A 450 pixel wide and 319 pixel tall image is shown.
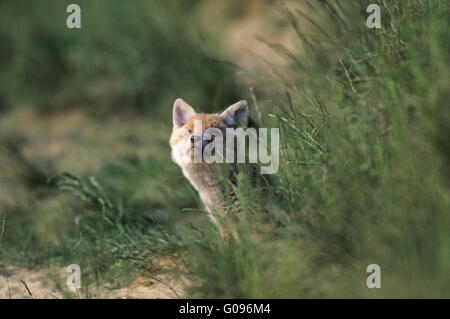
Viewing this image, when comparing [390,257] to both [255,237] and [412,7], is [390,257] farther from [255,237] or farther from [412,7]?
[412,7]

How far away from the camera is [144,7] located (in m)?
7.08

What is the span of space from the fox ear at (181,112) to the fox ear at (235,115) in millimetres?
220

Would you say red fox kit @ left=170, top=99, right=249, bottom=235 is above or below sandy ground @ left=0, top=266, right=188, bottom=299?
above

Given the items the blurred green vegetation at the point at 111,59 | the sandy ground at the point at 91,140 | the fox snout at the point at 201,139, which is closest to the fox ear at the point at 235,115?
the fox snout at the point at 201,139

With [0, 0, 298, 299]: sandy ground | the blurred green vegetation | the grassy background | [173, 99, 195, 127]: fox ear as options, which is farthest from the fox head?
the blurred green vegetation

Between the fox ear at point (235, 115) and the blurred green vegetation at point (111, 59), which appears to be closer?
the fox ear at point (235, 115)

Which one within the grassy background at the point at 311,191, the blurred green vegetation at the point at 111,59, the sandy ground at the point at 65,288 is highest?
the blurred green vegetation at the point at 111,59

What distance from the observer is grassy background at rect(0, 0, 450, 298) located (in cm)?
A: 232

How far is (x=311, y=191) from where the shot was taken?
2.68 meters

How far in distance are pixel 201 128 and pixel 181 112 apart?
270 millimetres

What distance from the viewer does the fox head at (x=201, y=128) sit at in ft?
9.82

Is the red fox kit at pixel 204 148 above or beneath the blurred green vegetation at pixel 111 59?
beneath

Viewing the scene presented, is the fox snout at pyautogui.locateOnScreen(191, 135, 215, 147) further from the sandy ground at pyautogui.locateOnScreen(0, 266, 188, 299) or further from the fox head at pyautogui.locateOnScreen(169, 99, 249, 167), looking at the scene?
the sandy ground at pyautogui.locateOnScreen(0, 266, 188, 299)

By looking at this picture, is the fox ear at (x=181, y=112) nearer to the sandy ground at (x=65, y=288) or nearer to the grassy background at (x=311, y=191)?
the grassy background at (x=311, y=191)
